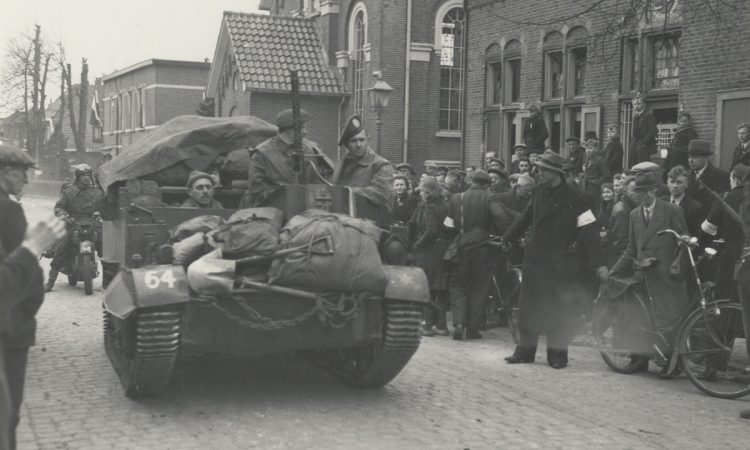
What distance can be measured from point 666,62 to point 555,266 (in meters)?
8.27

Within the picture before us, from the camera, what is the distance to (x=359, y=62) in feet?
114

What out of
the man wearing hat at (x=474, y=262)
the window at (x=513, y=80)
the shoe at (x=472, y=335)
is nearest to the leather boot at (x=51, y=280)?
the man wearing hat at (x=474, y=262)

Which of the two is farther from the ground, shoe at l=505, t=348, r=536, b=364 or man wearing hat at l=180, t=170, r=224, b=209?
man wearing hat at l=180, t=170, r=224, b=209

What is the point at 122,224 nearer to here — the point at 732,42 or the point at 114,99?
the point at 732,42

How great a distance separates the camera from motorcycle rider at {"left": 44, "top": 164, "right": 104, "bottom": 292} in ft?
49.2

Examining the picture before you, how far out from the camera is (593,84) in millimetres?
18203

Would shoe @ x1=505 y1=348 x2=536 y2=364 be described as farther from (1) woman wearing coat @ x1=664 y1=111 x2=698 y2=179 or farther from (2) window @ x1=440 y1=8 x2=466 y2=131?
(2) window @ x1=440 y1=8 x2=466 y2=131

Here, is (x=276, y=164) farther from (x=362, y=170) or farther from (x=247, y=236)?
(x=247, y=236)

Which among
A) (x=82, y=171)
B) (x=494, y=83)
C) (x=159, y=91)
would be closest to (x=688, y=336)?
(x=82, y=171)

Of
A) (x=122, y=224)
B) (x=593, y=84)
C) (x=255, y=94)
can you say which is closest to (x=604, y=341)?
(x=122, y=224)

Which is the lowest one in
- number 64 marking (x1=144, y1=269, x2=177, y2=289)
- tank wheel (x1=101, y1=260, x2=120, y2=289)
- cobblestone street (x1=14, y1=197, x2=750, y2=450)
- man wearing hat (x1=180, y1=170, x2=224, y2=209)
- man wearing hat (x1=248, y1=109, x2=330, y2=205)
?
cobblestone street (x1=14, y1=197, x2=750, y2=450)

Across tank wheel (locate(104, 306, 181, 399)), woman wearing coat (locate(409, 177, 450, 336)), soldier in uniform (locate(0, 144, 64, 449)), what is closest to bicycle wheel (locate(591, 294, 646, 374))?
woman wearing coat (locate(409, 177, 450, 336))

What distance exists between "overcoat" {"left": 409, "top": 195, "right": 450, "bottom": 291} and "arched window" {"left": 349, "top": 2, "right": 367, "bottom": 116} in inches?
895

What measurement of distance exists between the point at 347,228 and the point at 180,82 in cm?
5156
